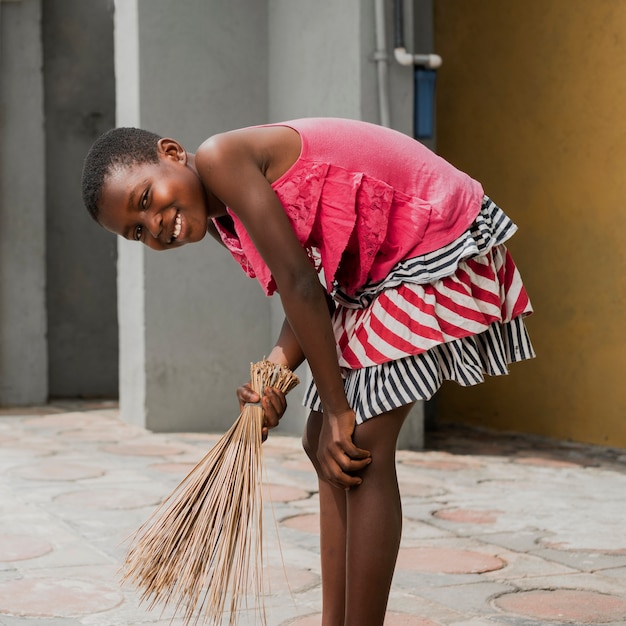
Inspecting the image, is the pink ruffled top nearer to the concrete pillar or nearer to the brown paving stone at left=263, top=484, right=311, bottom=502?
the brown paving stone at left=263, top=484, right=311, bottom=502

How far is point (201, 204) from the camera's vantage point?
67.8 inches

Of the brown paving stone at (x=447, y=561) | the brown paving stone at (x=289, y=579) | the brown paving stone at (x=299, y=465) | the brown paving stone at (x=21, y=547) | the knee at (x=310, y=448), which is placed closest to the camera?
the knee at (x=310, y=448)

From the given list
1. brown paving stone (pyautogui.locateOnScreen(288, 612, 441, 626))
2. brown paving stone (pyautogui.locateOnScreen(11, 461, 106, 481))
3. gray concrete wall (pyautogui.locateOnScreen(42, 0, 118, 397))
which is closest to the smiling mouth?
brown paving stone (pyautogui.locateOnScreen(288, 612, 441, 626))

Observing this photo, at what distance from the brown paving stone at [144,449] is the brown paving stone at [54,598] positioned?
1.98m

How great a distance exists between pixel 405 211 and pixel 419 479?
2171 mm

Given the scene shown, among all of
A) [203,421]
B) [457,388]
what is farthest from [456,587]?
[457,388]

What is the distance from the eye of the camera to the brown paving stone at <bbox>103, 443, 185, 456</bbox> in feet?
14.3

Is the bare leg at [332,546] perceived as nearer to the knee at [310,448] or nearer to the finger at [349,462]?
the knee at [310,448]

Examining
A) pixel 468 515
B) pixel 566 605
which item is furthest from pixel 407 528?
pixel 566 605

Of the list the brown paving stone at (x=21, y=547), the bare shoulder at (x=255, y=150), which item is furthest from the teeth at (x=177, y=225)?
A: the brown paving stone at (x=21, y=547)

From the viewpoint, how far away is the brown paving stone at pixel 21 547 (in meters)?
2.59

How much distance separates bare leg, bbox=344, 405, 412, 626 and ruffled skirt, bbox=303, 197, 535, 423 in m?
0.04

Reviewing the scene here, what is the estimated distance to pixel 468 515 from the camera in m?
3.12

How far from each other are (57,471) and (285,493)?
1031mm
